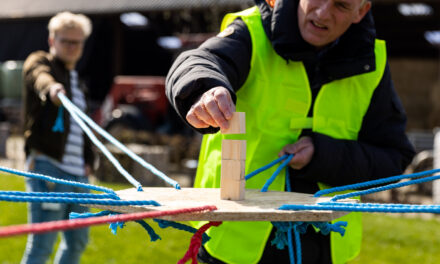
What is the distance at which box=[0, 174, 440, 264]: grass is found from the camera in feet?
14.5

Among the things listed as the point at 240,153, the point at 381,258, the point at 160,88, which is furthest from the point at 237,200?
the point at 160,88

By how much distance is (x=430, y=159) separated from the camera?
23.9ft

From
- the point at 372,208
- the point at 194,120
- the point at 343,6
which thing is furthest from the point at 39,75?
the point at 372,208

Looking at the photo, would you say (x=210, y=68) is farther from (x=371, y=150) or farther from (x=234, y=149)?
(x=371, y=150)

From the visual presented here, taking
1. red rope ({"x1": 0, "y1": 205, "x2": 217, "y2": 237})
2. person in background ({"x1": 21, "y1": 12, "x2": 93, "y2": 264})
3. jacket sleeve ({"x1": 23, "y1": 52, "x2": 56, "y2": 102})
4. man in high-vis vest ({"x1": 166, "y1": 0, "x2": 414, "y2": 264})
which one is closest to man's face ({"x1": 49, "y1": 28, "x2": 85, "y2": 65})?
person in background ({"x1": 21, "y1": 12, "x2": 93, "y2": 264})

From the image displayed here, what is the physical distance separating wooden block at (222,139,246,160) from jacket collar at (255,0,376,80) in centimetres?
53

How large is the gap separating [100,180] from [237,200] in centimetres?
693

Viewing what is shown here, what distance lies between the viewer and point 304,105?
1921 millimetres

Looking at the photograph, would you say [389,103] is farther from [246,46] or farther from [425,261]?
[425,261]

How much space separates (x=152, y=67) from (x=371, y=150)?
56.8 feet

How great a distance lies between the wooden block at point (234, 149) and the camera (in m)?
1.43

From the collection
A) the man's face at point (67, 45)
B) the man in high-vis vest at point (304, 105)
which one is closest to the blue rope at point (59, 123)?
the man's face at point (67, 45)

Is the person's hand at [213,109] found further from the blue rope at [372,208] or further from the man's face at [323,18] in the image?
the man's face at [323,18]

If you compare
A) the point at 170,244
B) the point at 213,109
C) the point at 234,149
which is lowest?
the point at 170,244
